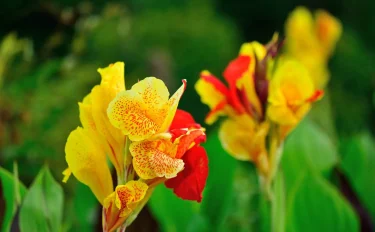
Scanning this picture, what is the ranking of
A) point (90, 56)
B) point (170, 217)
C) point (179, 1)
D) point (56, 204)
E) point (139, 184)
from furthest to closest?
1. point (179, 1)
2. point (90, 56)
3. point (170, 217)
4. point (56, 204)
5. point (139, 184)

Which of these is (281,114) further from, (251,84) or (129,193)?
(129,193)

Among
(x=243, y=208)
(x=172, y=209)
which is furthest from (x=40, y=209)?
(x=243, y=208)

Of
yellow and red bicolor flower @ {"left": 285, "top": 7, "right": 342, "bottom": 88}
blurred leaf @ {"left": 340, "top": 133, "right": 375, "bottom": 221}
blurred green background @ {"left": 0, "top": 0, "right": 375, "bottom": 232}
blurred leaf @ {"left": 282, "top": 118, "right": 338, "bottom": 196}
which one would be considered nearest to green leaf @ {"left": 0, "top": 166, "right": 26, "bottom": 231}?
blurred green background @ {"left": 0, "top": 0, "right": 375, "bottom": 232}

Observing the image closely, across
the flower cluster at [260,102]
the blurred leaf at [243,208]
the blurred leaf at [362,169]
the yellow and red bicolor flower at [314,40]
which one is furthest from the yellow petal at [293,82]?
the yellow and red bicolor flower at [314,40]

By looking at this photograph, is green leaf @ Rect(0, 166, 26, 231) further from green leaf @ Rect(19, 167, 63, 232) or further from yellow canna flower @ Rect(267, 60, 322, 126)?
yellow canna flower @ Rect(267, 60, 322, 126)

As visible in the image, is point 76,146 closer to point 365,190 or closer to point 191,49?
point 365,190

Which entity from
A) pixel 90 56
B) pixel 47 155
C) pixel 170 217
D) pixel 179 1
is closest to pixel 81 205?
pixel 170 217
